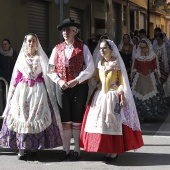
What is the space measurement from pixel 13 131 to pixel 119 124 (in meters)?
1.47

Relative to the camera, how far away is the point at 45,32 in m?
16.4

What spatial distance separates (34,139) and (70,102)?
72cm

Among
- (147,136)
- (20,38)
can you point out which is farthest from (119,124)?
(20,38)

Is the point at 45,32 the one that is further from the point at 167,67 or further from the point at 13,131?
the point at 13,131

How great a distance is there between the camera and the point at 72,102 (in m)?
6.91

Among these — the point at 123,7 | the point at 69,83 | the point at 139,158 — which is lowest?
the point at 139,158

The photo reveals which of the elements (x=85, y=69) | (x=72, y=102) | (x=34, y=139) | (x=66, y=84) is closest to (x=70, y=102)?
(x=72, y=102)

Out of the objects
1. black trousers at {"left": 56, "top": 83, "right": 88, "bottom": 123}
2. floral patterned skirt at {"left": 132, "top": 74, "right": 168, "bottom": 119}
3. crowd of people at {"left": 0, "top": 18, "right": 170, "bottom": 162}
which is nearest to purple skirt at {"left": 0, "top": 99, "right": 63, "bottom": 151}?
crowd of people at {"left": 0, "top": 18, "right": 170, "bottom": 162}

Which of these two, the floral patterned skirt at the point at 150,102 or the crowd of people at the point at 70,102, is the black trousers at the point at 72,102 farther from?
the floral patterned skirt at the point at 150,102

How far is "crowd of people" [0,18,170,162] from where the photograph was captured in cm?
672

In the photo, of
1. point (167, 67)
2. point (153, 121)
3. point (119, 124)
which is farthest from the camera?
point (167, 67)

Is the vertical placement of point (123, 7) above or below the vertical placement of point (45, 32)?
above

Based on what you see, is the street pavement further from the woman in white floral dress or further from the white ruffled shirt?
the white ruffled shirt

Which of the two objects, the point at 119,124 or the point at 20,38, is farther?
the point at 20,38
